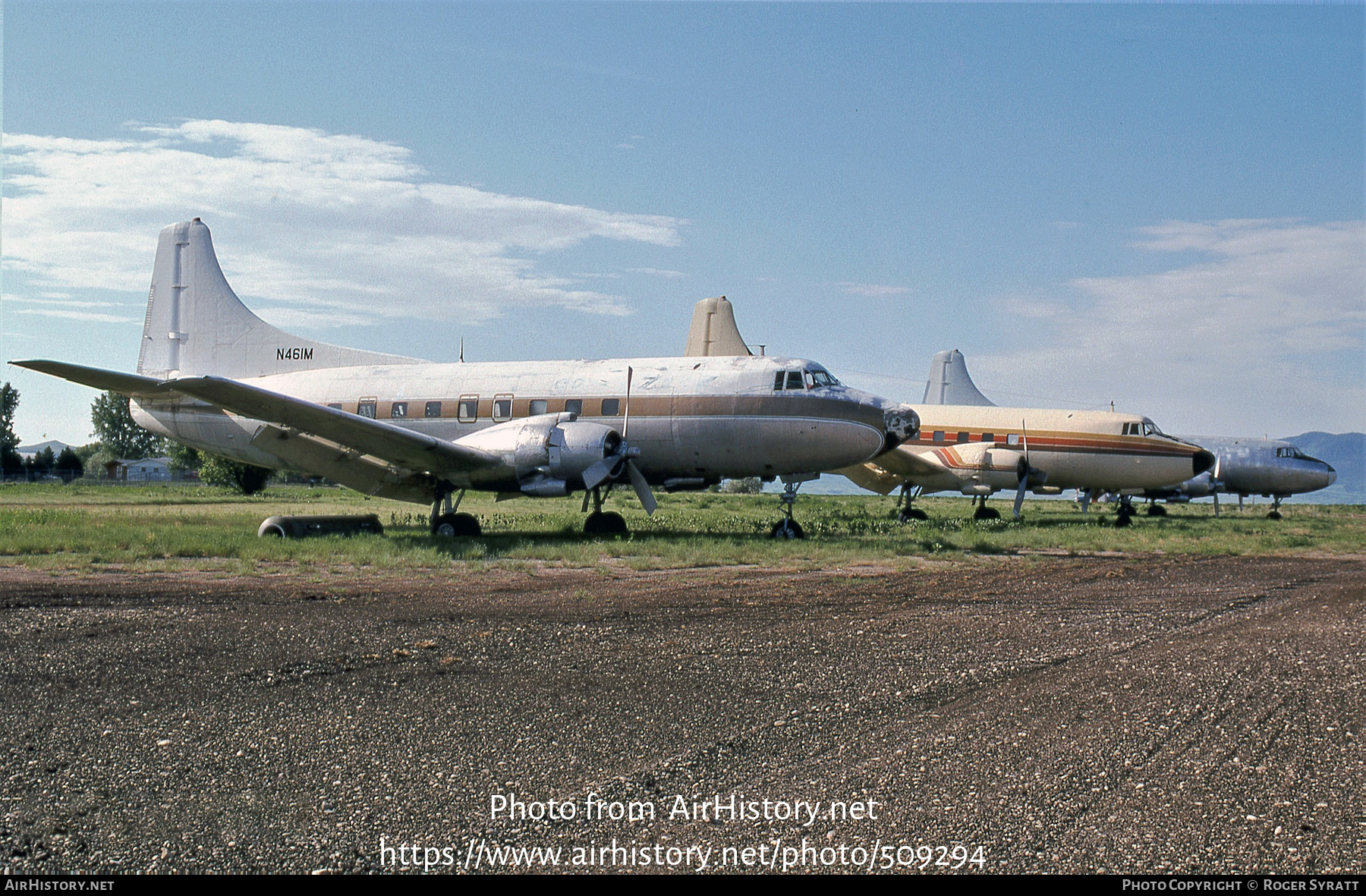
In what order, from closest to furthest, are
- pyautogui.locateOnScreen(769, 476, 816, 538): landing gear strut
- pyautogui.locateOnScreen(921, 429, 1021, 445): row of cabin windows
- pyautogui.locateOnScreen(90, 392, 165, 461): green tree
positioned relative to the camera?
pyautogui.locateOnScreen(769, 476, 816, 538): landing gear strut
pyautogui.locateOnScreen(921, 429, 1021, 445): row of cabin windows
pyautogui.locateOnScreen(90, 392, 165, 461): green tree

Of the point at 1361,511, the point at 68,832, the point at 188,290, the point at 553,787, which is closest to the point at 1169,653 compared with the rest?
the point at 553,787

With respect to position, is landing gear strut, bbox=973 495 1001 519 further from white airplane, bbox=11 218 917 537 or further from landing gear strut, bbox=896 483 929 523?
white airplane, bbox=11 218 917 537

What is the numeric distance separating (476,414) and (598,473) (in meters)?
4.21

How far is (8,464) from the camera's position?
84375 millimetres

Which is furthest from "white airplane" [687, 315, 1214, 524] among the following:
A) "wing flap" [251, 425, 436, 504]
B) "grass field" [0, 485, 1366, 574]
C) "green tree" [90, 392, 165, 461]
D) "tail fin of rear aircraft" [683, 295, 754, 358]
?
"green tree" [90, 392, 165, 461]

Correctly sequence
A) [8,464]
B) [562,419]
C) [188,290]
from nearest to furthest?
1. [562,419]
2. [188,290]
3. [8,464]

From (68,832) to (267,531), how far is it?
15.9 meters

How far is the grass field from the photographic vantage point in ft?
48.6

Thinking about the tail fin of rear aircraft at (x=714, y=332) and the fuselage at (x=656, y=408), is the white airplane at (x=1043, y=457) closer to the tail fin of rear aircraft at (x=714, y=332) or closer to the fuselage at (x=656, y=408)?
the tail fin of rear aircraft at (x=714, y=332)

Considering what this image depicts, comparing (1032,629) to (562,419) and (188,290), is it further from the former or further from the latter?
(188,290)

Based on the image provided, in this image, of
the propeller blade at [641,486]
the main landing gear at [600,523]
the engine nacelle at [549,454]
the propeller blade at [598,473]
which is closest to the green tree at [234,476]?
the main landing gear at [600,523]

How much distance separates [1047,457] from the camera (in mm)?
31172

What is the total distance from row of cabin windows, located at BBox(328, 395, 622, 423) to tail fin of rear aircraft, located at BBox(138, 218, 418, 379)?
5.65ft

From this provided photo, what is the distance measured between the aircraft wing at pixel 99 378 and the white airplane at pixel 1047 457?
19401 millimetres
